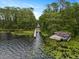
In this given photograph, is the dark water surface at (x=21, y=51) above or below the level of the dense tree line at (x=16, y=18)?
below

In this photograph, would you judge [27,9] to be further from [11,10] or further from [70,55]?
[70,55]

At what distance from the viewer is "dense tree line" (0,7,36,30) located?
68.9m

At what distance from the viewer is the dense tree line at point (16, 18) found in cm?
6888

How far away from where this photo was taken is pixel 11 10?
72312mm

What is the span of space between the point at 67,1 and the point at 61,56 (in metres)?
33.4

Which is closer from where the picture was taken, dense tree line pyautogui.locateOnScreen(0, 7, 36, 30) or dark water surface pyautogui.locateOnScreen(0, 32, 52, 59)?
dark water surface pyautogui.locateOnScreen(0, 32, 52, 59)

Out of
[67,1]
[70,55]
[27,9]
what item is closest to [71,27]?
[67,1]

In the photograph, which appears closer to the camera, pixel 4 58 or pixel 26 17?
pixel 4 58

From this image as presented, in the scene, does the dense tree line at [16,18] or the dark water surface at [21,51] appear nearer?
the dark water surface at [21,51]

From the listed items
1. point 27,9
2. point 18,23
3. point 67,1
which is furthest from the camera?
point 27,9

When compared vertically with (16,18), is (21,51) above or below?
below

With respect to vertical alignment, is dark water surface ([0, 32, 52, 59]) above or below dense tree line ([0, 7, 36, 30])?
below

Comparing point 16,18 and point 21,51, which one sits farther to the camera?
point 16,18

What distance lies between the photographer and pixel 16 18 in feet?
236
